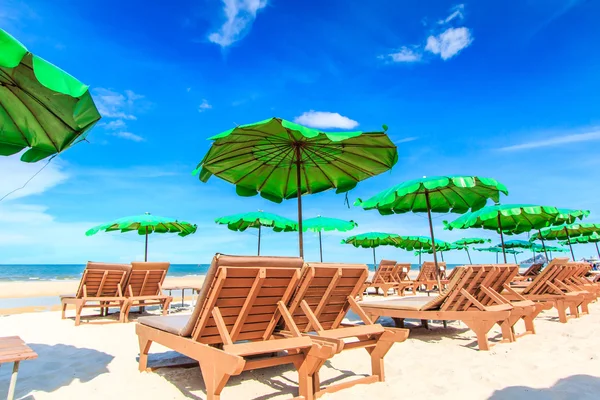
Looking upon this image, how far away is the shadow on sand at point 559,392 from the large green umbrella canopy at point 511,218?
18.9ft

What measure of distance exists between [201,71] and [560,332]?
38.8 ft

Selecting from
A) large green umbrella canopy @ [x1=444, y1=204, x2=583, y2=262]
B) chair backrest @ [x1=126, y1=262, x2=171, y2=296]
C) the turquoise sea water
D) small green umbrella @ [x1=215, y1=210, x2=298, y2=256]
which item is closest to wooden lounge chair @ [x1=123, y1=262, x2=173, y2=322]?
chair backrest @ [x1=126, y1=262, x2=171, y2=296]

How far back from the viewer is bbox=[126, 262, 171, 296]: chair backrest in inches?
272

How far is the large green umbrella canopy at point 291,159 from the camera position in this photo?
4027 millimetres

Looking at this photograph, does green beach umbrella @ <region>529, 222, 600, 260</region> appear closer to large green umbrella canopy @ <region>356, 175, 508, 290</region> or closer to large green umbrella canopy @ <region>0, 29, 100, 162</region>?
large green umbrella canopy @ <region>356, 175, 508, 290</region>

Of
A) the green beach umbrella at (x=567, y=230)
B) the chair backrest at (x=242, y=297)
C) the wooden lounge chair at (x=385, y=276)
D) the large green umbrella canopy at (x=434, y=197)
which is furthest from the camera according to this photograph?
the green beach umbrella at (x=567, y=230)

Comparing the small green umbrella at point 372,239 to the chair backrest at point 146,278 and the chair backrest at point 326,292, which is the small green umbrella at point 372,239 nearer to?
the chair backrest at point 146,278

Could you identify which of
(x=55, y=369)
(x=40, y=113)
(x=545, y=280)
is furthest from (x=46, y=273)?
(x=545, y=280)

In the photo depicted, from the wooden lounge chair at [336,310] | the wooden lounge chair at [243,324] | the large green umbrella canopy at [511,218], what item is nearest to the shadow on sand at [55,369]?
the wooden lounge chair at [243,324]

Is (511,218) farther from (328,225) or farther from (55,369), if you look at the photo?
(55,369)

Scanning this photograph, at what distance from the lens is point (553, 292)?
622 centimetres

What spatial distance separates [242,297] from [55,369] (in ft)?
7.51

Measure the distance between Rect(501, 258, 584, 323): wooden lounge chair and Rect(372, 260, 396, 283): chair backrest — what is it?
16.5 feet

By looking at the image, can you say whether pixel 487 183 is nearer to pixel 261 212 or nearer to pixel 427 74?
pixel 261 212
